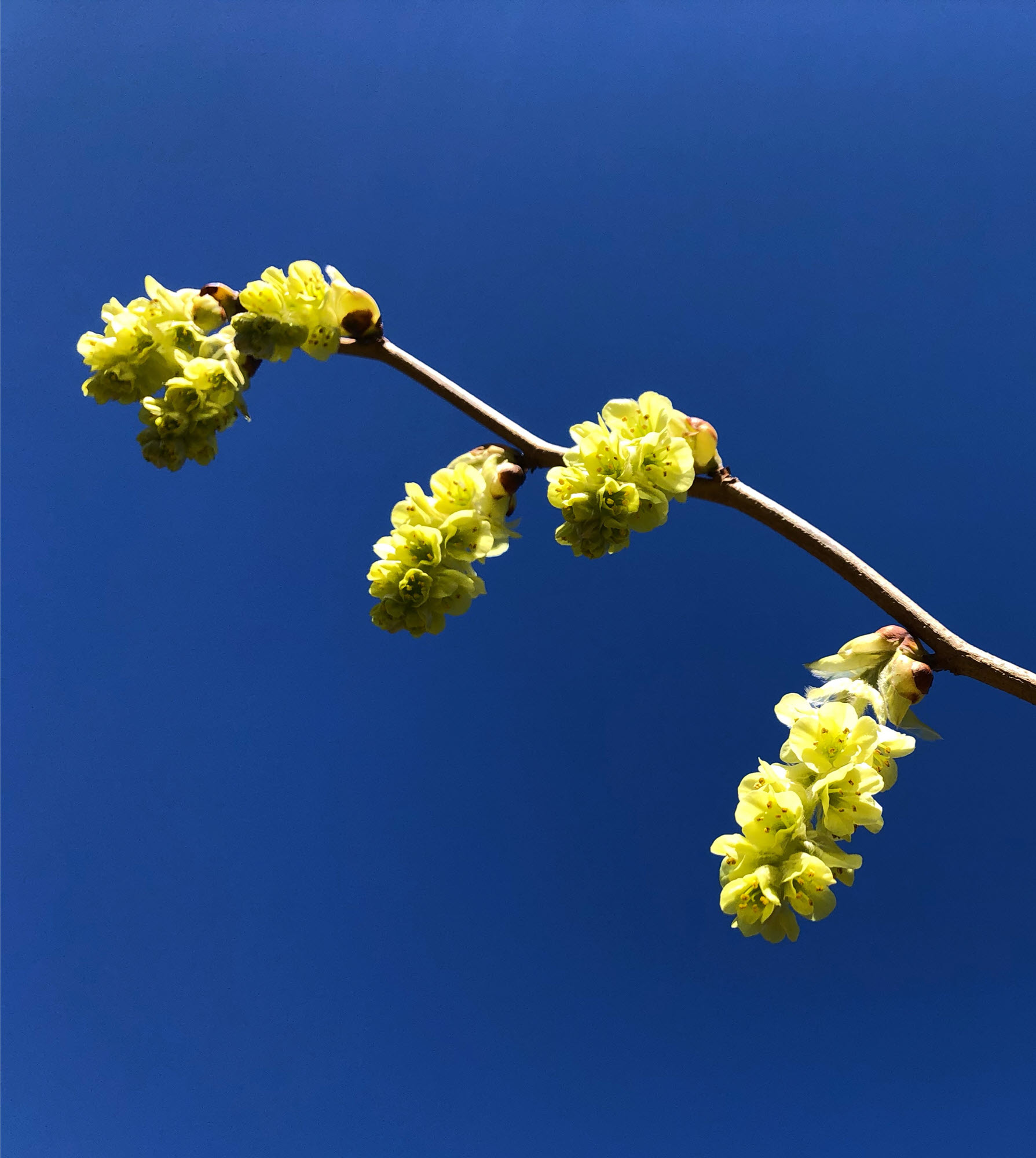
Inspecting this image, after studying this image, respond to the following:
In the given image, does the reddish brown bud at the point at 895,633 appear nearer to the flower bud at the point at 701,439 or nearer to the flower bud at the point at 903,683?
the flower bud at the point at 903,683

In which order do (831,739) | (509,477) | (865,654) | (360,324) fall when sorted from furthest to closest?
(360,324) < (509,477) < (865,654) < (831,739)

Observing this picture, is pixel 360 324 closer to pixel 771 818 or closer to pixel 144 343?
pixel 144 343

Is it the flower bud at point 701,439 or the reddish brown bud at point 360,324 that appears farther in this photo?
the reddish brown bud at point 360,324

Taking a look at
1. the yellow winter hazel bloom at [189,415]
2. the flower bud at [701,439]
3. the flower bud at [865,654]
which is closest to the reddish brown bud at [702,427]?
the flower bud at [701,439]

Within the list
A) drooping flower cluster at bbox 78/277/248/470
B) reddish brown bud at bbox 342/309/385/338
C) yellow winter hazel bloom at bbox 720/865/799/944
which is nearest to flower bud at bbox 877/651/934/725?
yellow winter hazel bloom at bbox 720/865/799/944

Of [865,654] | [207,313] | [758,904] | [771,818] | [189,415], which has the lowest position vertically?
[758,904]

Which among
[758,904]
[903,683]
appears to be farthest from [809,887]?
[903,683]
